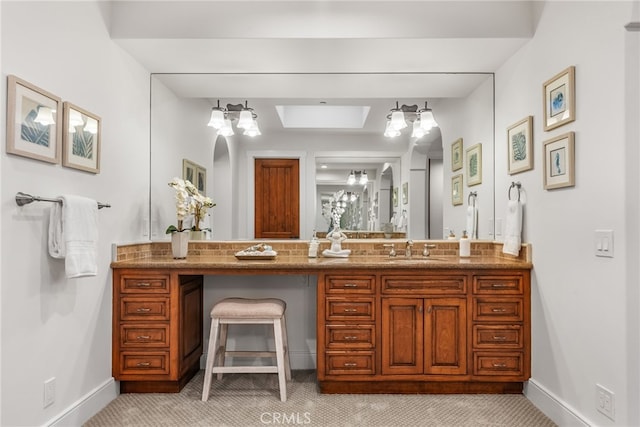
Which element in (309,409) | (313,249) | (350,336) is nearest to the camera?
(309,409)

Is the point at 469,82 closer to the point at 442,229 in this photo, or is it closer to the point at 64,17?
the point at 442,229

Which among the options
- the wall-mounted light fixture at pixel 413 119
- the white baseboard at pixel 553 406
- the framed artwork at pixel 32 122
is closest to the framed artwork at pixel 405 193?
the wall-mounted light fixture at pixel 413 119

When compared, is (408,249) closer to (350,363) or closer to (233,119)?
(350,363)

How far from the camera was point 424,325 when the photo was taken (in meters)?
2.49

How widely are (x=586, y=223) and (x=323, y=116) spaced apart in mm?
2043

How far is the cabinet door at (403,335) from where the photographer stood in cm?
248

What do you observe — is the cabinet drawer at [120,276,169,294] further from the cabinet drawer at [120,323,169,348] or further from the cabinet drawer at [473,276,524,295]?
the cabinet drawer at [473,276,524,295]

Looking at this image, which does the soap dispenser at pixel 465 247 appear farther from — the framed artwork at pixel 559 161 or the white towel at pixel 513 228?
the framed artwork at pixel 559 161

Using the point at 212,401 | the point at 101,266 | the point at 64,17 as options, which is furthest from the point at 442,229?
the point at 64,17

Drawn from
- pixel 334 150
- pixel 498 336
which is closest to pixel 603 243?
pixel 498 336

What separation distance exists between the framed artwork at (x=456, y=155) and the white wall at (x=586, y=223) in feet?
2.10

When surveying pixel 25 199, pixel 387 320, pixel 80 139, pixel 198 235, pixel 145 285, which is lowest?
pixel 387 320

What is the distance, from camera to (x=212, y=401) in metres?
2.47

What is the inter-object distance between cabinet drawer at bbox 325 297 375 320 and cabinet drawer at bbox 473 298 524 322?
66cm
